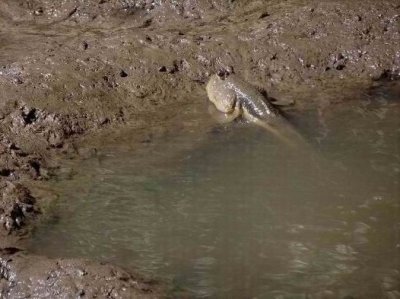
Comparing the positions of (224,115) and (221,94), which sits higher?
(221,94)

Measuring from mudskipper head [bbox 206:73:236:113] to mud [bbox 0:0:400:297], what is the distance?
0.45ft

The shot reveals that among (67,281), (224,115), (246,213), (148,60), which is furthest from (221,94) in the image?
(67,281)

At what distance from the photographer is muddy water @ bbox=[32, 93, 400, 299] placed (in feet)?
13.9

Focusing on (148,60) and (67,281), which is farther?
(148,60)

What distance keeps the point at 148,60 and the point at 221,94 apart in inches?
32.4

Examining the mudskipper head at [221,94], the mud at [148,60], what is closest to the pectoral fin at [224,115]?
the mudskipper head at [221,94]

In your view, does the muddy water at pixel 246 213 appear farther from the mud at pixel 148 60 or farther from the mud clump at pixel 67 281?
the mud at pixel 148 60

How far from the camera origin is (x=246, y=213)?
4.83 meters

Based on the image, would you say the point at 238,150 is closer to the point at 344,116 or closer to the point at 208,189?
the point at 208,189

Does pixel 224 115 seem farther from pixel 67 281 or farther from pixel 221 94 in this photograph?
pixel 67 281

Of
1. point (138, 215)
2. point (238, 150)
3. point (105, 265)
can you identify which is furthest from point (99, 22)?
point (105, 265)

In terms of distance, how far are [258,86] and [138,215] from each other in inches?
91.9

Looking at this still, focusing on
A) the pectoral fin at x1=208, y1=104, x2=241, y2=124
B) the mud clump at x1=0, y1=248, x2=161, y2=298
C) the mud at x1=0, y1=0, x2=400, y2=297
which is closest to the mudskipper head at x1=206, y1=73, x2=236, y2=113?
the pectoral fin at x1=208, y1=104, x2=241, y2=124

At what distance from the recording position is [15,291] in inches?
157
